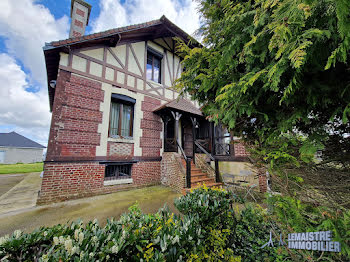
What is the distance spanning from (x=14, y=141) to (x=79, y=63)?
33212mm

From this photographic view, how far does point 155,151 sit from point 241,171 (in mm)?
3972

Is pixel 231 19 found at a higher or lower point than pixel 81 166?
higher

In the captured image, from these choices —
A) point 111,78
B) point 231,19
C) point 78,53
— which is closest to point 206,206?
point 231,19

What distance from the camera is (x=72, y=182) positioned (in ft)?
15.1

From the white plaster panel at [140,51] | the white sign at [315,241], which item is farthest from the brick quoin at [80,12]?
the white sign at [315,241]

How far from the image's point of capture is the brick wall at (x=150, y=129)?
6.53 m

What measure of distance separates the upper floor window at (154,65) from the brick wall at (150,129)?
60.4 inches

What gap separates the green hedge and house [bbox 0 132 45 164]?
113 ft

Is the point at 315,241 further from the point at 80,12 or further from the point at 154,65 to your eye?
the point at 80,12

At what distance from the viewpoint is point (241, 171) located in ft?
18.5

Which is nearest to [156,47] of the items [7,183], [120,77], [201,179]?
[120,77]

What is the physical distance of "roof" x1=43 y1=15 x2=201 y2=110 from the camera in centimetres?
472

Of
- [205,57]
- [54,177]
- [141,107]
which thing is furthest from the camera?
[141,107]

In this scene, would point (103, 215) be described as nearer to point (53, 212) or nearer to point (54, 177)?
point (53, 212)
